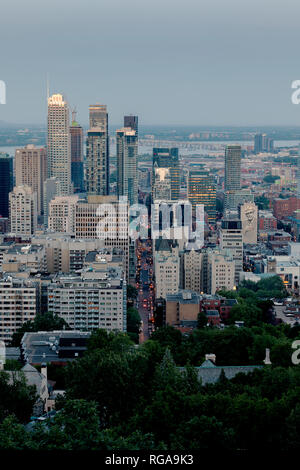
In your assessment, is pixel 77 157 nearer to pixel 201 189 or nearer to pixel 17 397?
pixel 201 189

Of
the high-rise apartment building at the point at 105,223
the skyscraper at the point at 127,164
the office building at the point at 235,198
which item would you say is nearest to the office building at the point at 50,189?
the skyscraper at the point at 127,164

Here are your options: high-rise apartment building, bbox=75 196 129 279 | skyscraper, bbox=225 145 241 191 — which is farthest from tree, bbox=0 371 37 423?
skyscraper, bbox=225 145 241 191

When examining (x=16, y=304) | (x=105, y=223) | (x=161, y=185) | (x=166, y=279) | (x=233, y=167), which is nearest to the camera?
(x=16, y=304)

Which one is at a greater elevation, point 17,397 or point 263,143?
point 263,143

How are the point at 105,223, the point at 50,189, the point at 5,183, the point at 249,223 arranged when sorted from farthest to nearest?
the point at 50,189 → the point at 5,183 → the point at 249,223 → the point at 105,223

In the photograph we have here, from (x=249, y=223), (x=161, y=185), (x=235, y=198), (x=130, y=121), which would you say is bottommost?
(x=249, y=223)

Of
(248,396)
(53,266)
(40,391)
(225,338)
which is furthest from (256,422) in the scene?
(53,266)

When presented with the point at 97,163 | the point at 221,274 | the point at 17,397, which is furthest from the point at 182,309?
the point at 97,163
